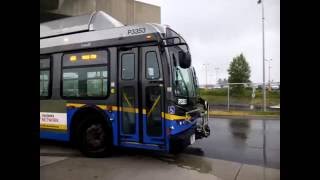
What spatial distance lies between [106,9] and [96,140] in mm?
14415

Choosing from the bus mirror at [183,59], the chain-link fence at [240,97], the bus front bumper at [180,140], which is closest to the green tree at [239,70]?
the chain-link fence at [240,97]

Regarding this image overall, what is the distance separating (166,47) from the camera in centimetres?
689

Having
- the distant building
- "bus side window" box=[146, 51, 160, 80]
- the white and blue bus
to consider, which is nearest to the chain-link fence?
the distant building

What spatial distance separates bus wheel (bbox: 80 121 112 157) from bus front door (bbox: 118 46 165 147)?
46 cm

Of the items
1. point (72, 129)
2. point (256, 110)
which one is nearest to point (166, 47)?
point (72, 129)

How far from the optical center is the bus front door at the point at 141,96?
22.4 ft

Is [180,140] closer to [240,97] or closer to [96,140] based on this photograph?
[96,140]

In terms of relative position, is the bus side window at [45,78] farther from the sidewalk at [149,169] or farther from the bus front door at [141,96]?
the bus front door at [141,96]

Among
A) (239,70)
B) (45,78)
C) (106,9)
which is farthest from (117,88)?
(239,70)

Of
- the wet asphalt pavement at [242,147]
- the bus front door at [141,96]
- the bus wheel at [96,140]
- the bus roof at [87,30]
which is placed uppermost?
the bus roof at [87,30]

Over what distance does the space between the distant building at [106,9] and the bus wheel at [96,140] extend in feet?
29.6

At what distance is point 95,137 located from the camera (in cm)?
751
